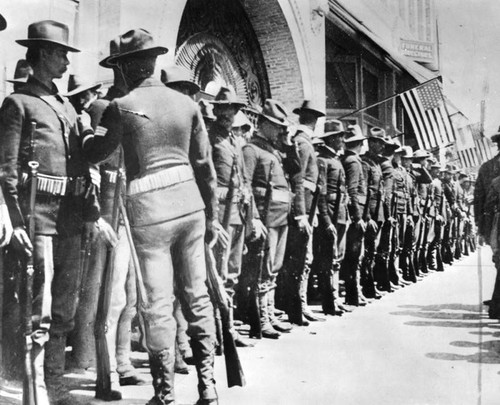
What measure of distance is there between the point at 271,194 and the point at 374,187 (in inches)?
112

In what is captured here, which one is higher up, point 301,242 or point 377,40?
point 377,40

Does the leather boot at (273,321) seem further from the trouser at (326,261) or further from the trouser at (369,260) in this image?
the trouser at (369,260)

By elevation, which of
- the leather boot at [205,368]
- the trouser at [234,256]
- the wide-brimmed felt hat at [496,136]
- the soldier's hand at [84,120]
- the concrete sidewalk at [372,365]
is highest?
the wide-brimmed felt hat at [496,136]

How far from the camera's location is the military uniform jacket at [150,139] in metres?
3.25

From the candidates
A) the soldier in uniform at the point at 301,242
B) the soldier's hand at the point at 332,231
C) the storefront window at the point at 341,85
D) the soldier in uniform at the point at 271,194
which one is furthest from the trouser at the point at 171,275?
the storefront window at the point at 341,85

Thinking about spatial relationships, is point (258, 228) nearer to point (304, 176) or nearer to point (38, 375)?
point (304, 176)

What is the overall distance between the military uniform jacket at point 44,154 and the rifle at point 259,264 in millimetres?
2089

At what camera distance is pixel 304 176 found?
6.17m

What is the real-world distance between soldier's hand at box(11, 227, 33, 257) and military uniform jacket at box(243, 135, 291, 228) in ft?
8.60

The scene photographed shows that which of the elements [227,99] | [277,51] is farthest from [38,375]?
[277,51]

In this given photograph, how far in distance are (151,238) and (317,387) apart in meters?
1.48

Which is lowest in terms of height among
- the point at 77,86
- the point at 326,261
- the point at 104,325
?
the point at 104,325

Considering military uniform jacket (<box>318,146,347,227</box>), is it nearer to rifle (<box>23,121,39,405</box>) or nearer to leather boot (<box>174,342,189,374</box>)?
leather boot (<box>174,342,189,374</box>)

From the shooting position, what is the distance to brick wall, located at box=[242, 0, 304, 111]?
1098 cm
